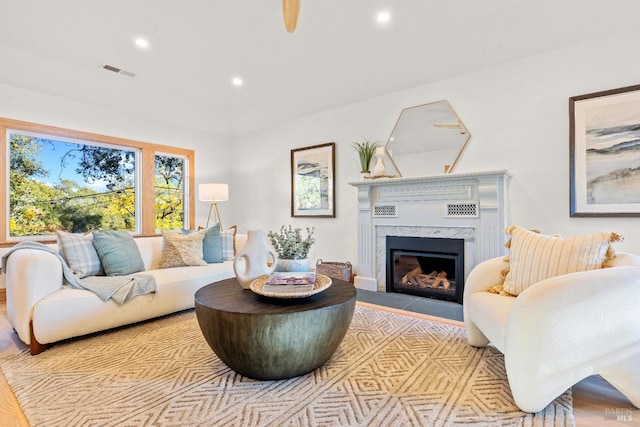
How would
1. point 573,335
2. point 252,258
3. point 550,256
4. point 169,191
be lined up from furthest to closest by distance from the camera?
point 169,191, point 252,258, point 550,256, point 573,335

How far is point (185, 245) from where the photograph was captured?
325 centimetres

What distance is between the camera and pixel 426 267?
3.66 metres

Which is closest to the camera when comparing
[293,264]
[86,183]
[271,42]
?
[293,264]

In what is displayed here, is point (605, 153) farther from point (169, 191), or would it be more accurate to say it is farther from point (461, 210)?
point (169, 191)

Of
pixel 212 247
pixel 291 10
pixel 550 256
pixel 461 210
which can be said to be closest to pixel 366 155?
pixel 461 210

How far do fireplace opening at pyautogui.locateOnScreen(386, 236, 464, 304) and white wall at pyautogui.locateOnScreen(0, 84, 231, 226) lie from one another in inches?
125

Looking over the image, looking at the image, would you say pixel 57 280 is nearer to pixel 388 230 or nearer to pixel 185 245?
pixel 185 245

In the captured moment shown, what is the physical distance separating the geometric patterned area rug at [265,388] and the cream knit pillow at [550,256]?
1.76ft

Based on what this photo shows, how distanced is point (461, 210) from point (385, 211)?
84 centimetres

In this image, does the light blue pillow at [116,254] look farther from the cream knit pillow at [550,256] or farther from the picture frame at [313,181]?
the cream knit pillow at [550,256]

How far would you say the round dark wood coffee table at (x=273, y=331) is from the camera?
5.22 feet

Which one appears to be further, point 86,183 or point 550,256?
point 86,183

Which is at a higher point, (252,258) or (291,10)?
(291,10)

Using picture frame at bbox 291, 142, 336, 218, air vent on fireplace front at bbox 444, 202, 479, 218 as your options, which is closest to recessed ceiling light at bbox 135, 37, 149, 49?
picture frame at bbox 291, 142, 336, 218
